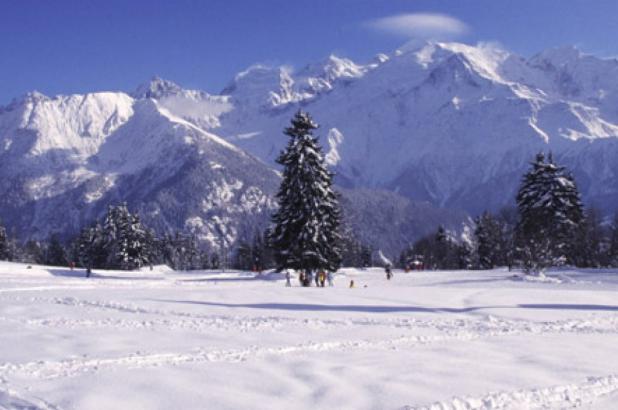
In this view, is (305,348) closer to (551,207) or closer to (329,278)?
(329,278)

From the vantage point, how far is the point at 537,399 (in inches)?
449

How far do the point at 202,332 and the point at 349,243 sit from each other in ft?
305

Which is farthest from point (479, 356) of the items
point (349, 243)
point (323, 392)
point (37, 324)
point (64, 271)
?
point (349, 243)

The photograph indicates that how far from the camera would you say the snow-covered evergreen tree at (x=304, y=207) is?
140 feet

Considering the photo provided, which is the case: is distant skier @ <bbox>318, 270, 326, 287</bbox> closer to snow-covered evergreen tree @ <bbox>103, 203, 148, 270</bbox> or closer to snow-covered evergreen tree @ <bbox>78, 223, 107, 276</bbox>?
snow-covered evergreen tree @ <bbox>103, 203, 148, 270</bbox>

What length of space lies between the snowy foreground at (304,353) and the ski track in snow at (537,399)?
0.04 m

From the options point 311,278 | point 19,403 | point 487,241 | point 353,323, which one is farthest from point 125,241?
point 19,403

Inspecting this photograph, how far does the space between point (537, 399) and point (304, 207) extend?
32.0 metres

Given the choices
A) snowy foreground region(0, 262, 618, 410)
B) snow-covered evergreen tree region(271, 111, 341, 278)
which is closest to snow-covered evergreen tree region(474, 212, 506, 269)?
snow-covered evergreen tree region(271, 111, 341, 278)

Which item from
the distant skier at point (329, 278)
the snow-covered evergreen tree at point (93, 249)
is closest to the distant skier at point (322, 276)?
the distant skier at point (329, 278)

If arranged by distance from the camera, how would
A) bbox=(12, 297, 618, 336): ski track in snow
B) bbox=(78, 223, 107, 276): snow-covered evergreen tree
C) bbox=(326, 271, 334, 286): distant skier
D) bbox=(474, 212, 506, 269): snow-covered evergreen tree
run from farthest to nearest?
1. bbox=(78, 223, 107, 276): snow-covered evergreen tree
2. bbox=(474, 212, 506, 269): snow-covered evergreen tree
3. bbox=(326, 271, 334, 286): distant skier
4. bbox=(12, 297, 618, 336): ski track in snow

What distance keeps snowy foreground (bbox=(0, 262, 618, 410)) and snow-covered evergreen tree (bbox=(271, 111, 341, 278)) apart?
1534 centimetres

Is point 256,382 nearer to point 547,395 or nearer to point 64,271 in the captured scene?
point 547,395

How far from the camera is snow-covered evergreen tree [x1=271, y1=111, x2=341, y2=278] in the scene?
4281 cm
